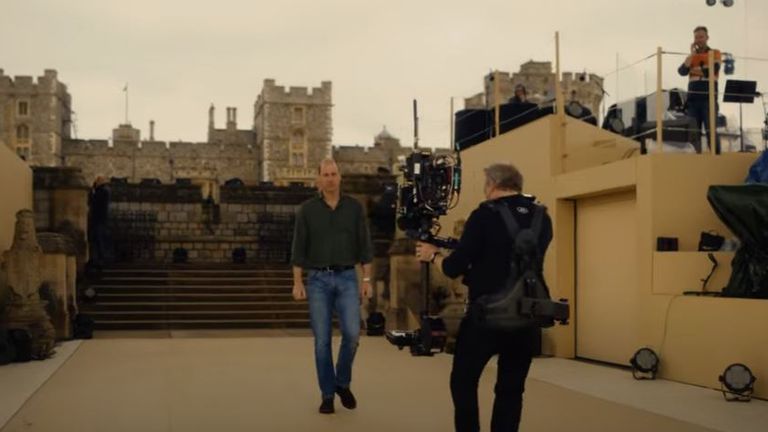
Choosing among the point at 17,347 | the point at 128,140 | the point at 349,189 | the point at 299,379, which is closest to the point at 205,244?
the point at 349,189

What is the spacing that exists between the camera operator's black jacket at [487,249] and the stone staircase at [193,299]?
12415 millimetres

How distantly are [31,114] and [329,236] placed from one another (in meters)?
84.5

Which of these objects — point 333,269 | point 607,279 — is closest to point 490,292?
point 333,269

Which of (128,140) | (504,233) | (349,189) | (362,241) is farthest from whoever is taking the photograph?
(128,140)

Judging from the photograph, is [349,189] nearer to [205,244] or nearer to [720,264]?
[205,244]

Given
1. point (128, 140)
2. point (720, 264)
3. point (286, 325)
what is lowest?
point (286, 325)

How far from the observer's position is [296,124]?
311 feet

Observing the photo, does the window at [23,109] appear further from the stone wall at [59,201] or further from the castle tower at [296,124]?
the stone wall at [59,201]

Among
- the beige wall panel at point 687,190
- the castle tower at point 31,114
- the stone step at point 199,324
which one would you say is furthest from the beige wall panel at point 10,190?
the castle tower at point 31,114

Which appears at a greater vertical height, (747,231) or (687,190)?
(687,190)

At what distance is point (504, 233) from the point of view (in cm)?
533

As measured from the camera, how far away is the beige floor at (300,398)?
24.3 feet

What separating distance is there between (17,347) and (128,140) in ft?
238

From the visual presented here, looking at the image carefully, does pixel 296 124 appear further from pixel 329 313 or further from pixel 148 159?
pixel 329 313
